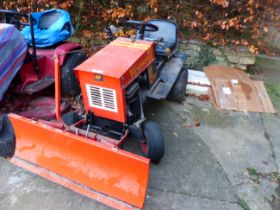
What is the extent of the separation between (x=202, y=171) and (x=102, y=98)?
3.71 ft

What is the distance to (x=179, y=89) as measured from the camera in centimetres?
352

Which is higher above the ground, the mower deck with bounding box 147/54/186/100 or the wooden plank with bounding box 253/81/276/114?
the mower deck with bounding box 147/54/186/100

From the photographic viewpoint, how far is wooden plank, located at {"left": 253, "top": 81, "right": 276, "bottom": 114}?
11.7 feet

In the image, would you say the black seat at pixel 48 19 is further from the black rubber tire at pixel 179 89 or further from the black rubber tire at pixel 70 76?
the black rubber tire at pixel 179 89

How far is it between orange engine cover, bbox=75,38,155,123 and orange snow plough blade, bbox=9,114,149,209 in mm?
390

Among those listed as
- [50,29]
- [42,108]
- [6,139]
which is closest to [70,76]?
[42,108]

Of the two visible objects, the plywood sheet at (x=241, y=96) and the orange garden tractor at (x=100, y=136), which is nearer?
the orange garden tractor at (x=100, y=136)

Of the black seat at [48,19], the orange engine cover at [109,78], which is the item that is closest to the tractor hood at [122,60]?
the orange engine cover at [109,78]

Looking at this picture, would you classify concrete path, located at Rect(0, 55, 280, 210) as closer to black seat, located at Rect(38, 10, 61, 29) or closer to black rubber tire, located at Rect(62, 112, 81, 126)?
black rubber tire, located at Rect(62, 112, 81, 126)

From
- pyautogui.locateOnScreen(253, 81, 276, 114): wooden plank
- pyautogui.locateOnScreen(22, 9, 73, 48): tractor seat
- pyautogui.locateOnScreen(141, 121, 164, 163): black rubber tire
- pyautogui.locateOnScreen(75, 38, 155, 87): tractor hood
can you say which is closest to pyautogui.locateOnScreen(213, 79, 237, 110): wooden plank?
pyautogui.locateOnScreen(253, 81, 276, 114): wooden plank

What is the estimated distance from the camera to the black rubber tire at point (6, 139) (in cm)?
249

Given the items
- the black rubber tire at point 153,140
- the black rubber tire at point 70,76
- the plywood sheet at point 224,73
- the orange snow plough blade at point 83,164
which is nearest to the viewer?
the orange snow plough blade at point 83,164

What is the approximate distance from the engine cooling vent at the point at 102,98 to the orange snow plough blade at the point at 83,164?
1.28 ft

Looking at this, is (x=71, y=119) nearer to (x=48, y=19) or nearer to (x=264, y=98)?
(x=48, y=19)
